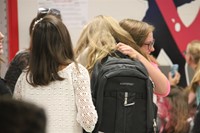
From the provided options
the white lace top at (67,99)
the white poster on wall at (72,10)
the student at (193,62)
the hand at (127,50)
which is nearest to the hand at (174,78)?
the student at (193,62)

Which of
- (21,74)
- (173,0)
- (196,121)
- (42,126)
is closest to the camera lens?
(42,126)

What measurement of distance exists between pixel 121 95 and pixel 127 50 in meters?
0.26

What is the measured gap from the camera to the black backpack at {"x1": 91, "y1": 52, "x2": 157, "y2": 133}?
208 centimetres

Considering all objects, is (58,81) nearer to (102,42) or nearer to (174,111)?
(102,42)

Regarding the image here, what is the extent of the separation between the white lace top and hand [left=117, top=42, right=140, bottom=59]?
356 millimetres

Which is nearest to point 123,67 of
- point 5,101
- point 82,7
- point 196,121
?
point 196,121

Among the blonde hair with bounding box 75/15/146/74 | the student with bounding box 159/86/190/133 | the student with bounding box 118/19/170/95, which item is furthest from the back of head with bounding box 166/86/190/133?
the blonde hair with bounding box 75/15/146/74

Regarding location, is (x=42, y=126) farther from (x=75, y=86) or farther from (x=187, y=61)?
(x=187, y=61)

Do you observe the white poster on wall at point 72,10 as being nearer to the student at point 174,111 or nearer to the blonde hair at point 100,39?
the student at point 174,111

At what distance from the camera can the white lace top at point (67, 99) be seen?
1.87m

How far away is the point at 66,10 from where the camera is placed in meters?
3.84

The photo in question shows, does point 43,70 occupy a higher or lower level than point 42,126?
lower

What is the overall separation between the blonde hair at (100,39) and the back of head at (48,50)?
31cm

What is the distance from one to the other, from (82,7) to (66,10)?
160 mm
